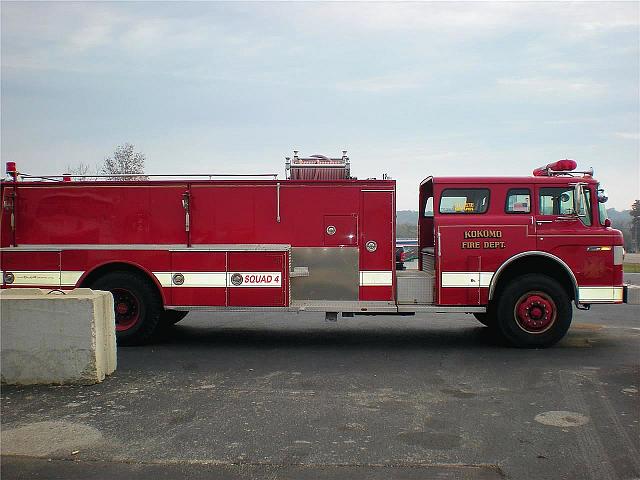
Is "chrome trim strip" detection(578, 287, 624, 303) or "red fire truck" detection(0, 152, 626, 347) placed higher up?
"red fire truck" detection(0, 152, 626, 347)

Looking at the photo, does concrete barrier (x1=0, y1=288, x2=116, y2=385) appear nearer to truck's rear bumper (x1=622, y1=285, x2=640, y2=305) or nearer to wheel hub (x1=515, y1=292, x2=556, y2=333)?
wheel hub (x1=515, y1=292, x2=556, y2=333)

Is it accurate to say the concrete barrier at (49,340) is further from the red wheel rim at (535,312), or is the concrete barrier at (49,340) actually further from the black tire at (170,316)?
the red wheel rim at (535,312)

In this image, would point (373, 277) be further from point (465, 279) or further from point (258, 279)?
point (258, 279)

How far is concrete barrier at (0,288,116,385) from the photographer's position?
20.6 ft

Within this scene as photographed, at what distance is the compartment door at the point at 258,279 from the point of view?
845cm

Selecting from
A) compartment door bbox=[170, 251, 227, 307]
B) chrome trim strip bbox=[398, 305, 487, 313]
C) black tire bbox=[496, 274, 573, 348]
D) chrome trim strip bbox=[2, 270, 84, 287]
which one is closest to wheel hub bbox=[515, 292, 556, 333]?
black tire bbox=[496, 274, 573, 348]

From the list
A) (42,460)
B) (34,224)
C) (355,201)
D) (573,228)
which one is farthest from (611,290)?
(34,224)

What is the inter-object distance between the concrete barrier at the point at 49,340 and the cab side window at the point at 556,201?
6.35 meters

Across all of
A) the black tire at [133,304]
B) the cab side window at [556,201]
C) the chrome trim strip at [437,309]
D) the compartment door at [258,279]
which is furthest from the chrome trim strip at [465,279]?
the black tire at [133,304]

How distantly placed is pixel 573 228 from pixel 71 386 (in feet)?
23.1

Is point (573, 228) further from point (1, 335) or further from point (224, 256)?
point (1, 335)

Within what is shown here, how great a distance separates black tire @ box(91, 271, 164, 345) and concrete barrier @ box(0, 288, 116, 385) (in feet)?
7.33

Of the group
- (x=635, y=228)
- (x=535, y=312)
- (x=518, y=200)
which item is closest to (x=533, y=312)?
(x=535, y=312)

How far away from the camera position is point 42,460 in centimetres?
431
